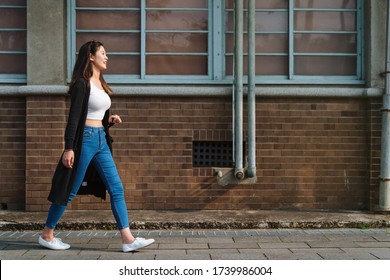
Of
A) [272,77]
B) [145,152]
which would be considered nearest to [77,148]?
[145,152]

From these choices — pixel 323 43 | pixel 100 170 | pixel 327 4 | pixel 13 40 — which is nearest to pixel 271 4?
pixel 327 4

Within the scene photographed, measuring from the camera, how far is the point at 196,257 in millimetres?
5316

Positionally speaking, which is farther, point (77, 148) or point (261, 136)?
point (261, 136)

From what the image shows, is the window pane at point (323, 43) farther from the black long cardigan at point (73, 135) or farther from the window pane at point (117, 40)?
the black long cardigan at point (73, 135)

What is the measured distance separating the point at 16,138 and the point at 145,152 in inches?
69.3

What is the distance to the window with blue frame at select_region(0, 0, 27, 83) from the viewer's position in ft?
25.7

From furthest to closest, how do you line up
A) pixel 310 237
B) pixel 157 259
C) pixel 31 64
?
pixel 31 64, pixel 310 237, pixel 157 259

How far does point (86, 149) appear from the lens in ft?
18.0

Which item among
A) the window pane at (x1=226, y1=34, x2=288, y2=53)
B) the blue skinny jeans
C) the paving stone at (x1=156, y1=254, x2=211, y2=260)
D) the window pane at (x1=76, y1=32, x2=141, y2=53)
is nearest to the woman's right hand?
the blue skinny jeans

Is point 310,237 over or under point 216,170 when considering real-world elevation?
under

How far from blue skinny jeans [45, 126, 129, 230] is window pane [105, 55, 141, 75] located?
2384 millimetres

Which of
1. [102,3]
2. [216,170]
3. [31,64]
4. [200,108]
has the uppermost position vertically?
[102,3]

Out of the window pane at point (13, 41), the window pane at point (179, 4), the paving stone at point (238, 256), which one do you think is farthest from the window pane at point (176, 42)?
the paving stone at point (238, 256)

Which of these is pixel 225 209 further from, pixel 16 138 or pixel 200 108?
pixel 16 138
